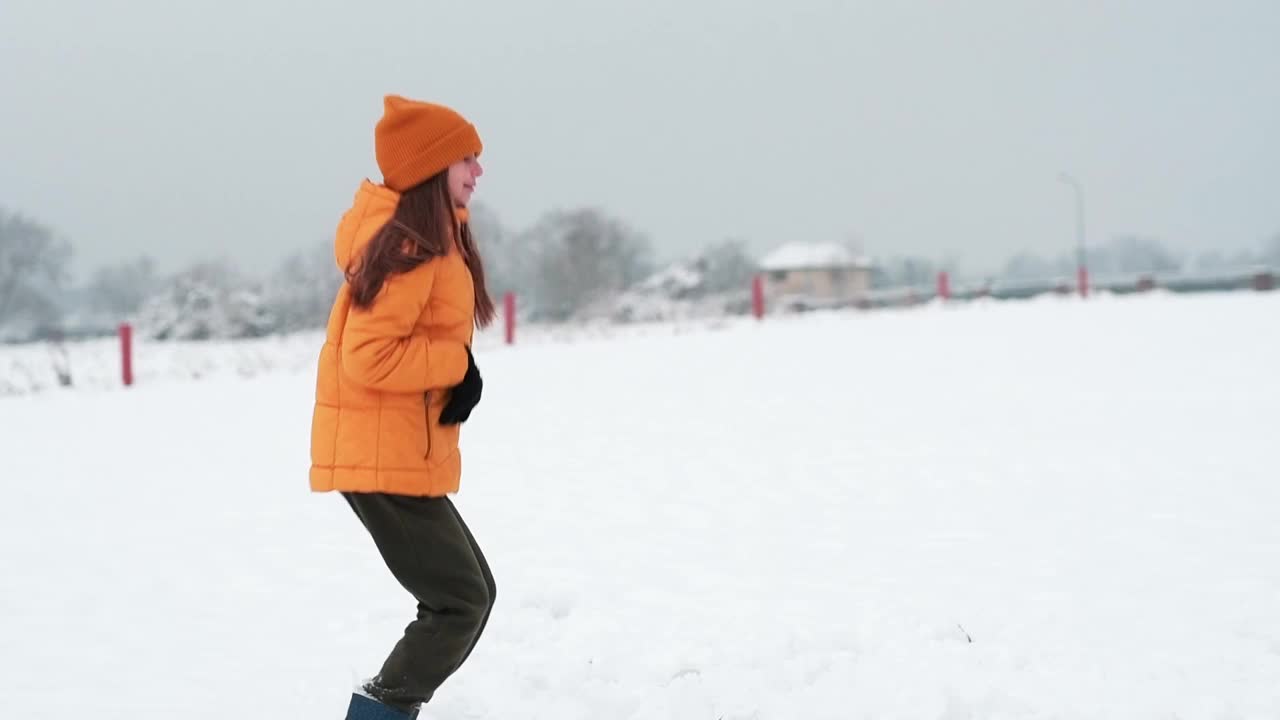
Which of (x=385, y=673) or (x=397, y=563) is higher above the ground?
(x=397, y=563)

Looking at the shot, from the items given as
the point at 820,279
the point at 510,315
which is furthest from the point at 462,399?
the point at 820,279

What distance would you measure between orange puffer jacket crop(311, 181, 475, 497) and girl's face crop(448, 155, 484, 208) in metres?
0.16

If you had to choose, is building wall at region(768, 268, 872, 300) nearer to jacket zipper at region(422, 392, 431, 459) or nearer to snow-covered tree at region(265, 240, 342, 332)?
snow-covered tree at region(265, 240, 342, 332)

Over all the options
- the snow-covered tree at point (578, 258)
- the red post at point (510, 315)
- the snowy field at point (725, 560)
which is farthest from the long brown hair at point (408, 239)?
the snow-covered tree at point (578, 258)

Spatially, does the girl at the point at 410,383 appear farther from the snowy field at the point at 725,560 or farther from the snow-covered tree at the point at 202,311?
the snow-covered tree at the point at 202,311

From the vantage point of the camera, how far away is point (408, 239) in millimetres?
2936

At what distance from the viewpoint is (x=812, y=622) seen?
482 cm

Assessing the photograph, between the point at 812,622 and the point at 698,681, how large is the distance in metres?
0.84

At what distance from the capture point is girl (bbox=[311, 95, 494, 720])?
9.49ft

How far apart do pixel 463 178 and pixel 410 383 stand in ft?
2.00

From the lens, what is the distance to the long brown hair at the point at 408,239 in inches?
113

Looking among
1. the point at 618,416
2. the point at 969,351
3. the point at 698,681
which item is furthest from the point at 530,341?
the point at 698,681

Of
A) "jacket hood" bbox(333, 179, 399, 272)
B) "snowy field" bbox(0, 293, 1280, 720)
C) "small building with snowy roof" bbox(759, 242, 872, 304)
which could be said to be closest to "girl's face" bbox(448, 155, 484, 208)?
"jacket hood" bbox(333, 179, 399, 272)

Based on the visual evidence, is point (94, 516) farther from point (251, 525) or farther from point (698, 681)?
point (698, 681)
